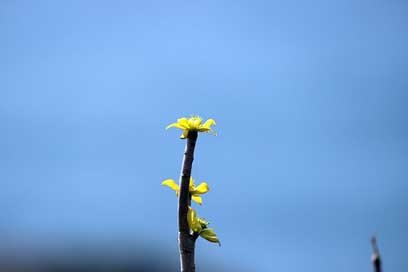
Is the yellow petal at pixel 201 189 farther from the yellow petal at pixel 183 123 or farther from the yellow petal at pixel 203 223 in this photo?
the yellow petal at pixel 183 123

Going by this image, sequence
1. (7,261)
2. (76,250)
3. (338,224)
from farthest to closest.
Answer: (338,224) < (76,250) < (7,261)

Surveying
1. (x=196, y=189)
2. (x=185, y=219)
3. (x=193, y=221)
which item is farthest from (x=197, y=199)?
(x=185, y=219)

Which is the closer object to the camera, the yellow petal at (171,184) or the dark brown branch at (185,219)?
the dark brown branch at (185,219)

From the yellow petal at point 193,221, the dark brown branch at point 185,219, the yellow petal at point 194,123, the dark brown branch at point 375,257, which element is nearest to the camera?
the dark brown branch at point 375,257

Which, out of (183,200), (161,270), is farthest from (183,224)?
(161,270)

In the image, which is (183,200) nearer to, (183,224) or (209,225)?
(183,224)

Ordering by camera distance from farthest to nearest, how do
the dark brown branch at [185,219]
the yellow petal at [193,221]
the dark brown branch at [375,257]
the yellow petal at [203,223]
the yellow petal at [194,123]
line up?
the yellow petal at [194,123], the yellow petal at [203,223], the yellow petal at [193,221], the dark brown branch at [185,219], the dark brown branch at [375,257]

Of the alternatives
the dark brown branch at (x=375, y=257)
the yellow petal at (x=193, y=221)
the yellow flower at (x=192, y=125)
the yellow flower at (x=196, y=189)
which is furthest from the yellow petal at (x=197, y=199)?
the dark brown branch at (x=375, y=257)
